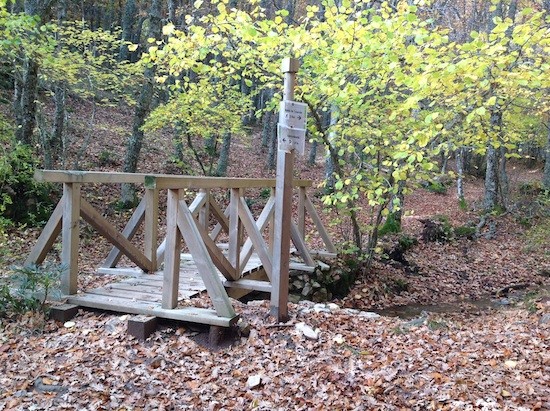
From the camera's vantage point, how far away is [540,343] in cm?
467

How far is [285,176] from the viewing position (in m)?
4.64

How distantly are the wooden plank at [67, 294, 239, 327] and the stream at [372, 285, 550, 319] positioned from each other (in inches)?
159

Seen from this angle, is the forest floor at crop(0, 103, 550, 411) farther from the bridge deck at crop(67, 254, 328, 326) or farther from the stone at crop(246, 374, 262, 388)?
the bridge deck at crop(67, 254, 328, 326)

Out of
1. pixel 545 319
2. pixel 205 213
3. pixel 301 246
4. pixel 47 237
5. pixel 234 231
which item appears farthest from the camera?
pixel 301 246

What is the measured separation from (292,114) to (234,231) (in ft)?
6.64

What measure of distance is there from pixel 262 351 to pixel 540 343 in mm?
3025

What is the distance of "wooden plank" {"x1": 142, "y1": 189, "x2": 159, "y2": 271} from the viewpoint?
5.96 m

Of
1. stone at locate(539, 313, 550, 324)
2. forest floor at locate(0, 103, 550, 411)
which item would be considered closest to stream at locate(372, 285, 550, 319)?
forest floor at locate(0, 103, 550, 411)

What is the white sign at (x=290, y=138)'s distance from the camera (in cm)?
445

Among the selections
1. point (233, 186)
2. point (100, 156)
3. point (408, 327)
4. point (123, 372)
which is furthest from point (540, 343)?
point (100, 156)

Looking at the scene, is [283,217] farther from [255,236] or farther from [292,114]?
[292,114]

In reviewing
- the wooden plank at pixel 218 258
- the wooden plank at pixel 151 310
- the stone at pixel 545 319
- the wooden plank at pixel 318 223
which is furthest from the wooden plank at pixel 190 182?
the stone at pixel 545 319

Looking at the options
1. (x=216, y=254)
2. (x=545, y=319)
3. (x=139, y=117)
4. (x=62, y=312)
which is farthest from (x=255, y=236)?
(x=139, y=117)

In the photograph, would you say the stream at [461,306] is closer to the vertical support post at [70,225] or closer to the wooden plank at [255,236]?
the wooden plank at [255,236]
